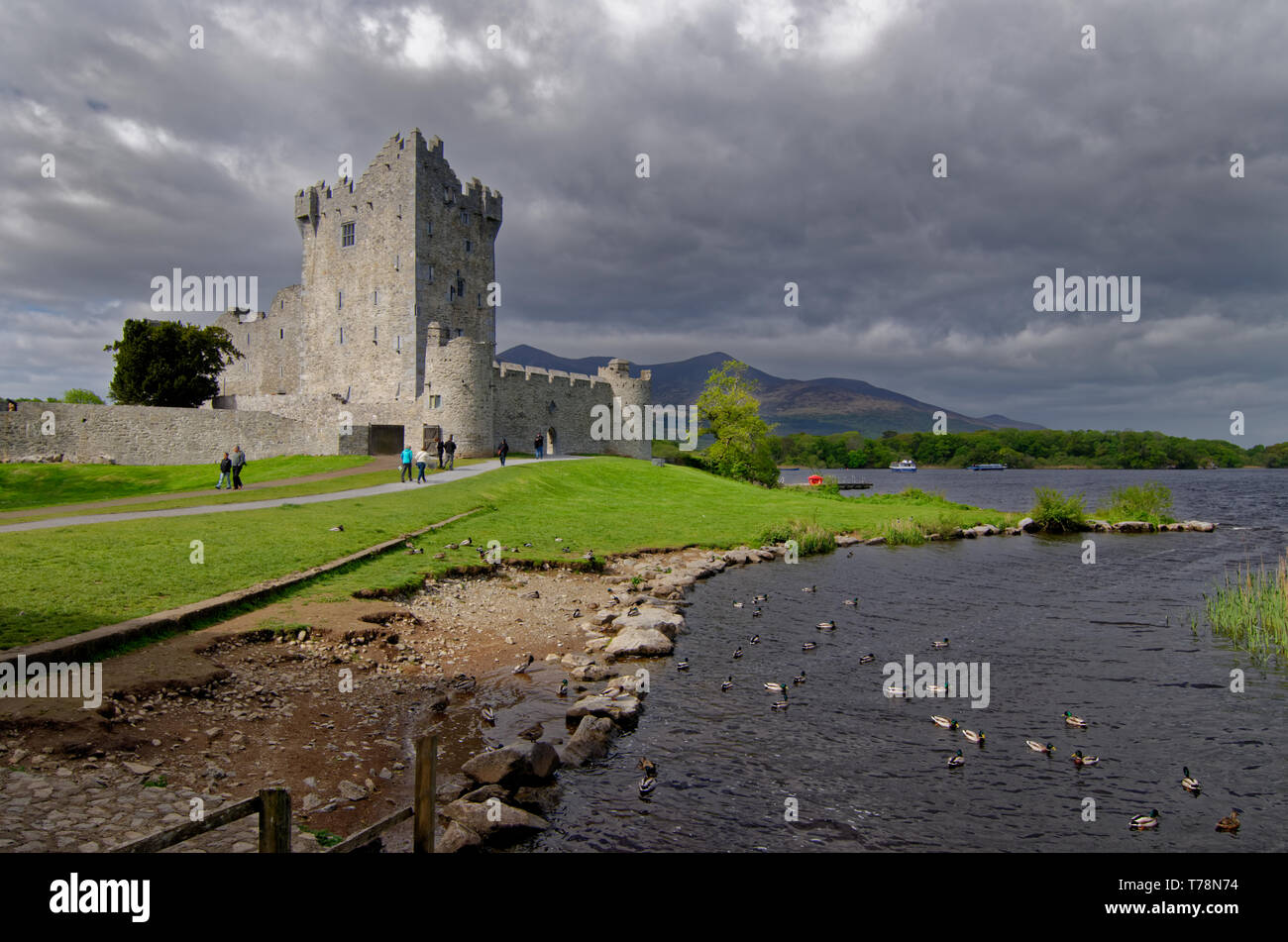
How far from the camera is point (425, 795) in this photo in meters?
6.98

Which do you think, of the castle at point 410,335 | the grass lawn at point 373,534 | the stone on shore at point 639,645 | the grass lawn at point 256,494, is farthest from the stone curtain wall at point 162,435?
the stone on shore at point 639,645

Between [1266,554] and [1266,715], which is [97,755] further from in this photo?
[1266,554]

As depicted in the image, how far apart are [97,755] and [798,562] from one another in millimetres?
26885

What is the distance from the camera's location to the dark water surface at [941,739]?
30.9 ft

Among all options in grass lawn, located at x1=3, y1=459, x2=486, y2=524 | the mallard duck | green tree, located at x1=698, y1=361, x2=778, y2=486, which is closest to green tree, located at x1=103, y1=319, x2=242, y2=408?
grass lawn, located at x1=3, y1=459, x2=486, y2=524

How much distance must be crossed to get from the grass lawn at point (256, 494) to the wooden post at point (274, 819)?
23.9 m

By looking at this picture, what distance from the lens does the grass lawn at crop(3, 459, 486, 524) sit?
25734mm

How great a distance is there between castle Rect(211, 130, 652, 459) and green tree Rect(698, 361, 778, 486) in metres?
7.40

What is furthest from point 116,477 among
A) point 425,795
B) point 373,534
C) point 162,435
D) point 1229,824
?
point 1229,824

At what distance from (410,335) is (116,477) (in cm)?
2519

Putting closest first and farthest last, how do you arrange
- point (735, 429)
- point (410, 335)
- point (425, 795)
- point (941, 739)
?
point (425, 795) → point (941, 739) → point (410, 335) → point (735, 429)

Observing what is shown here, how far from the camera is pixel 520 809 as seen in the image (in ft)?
29.7

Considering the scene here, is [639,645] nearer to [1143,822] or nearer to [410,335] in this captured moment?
[1143,822]
